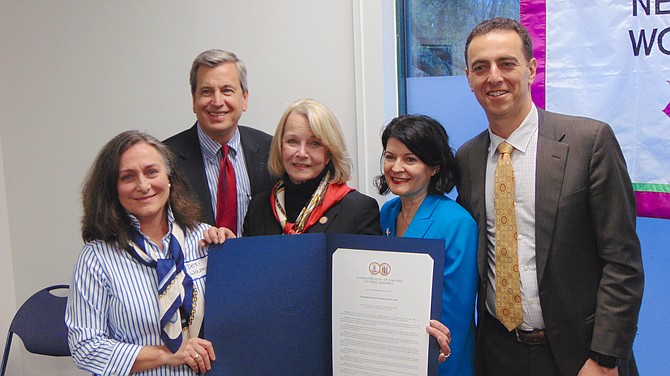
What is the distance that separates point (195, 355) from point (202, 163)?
1.01m

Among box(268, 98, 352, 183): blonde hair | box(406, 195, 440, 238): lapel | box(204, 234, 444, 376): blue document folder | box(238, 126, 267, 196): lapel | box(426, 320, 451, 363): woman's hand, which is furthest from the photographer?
box(238, 126, 267, 196): lapel

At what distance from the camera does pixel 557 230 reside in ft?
5.77

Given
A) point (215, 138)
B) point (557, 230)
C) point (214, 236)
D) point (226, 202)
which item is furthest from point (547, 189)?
point (215, 138)

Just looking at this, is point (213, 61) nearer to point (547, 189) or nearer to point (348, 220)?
point (348, 220)

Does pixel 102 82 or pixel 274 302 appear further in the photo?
pixel 102 82

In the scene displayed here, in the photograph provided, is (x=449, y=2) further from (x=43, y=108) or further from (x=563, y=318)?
(x=43, y=108)

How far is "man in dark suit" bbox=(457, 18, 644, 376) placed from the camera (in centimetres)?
172

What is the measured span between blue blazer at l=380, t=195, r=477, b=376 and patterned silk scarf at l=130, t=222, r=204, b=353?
752 millimetres

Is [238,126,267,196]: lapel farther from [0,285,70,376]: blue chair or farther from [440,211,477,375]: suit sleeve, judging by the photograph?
[0,285,70,376]: blue chair

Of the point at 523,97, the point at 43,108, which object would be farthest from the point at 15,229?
the point at 523,97

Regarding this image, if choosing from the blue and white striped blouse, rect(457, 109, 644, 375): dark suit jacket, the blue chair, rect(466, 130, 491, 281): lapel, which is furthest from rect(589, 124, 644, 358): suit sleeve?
the blue chair

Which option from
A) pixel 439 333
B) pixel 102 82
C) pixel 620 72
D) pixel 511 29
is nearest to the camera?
pixel 439 333

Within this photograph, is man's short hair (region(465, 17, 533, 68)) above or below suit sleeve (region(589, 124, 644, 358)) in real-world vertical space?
above

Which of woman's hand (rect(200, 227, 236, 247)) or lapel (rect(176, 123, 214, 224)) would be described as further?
lapel (rect(176, 123, 214, 224))
